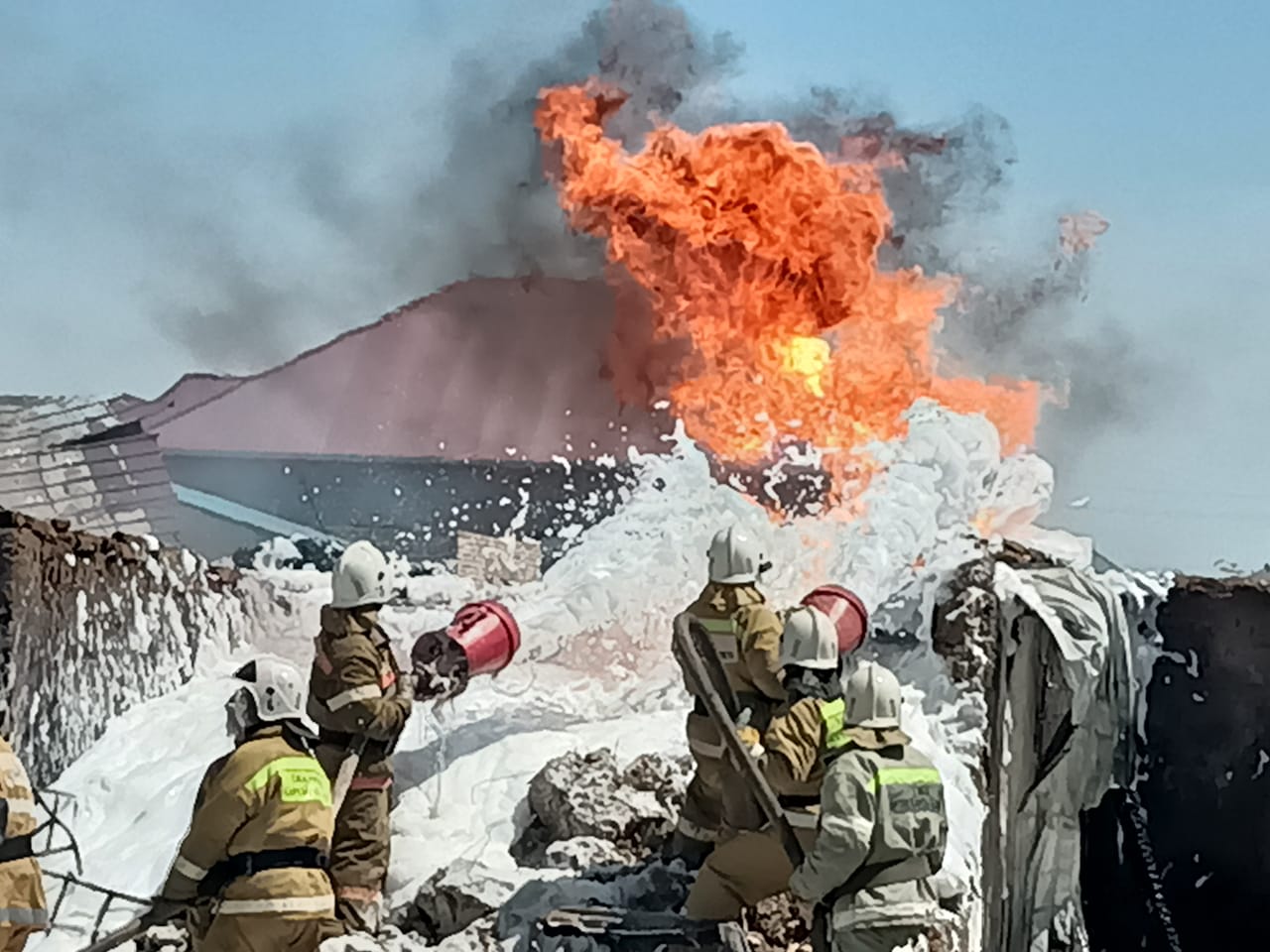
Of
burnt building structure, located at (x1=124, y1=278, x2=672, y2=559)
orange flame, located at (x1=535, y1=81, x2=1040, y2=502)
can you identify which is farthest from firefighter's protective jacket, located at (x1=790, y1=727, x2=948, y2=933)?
burnt building structure, located at (x1=124, y1=278, x2=672, y2=559)

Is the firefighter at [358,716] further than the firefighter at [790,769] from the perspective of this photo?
Yes

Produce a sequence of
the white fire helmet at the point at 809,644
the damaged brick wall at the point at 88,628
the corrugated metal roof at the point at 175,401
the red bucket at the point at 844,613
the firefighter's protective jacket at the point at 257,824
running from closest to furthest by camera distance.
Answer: the firefighter's protective jacket at the point at 257,824 → the white fire helmet at the point at 809,644 → the damaged brick wall at the point at 88,628 → the red bucket at the point at 844,613 → the corrugated metal roof at the point at 175,401

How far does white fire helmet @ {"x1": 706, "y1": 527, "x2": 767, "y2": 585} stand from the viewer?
6055 millimetres

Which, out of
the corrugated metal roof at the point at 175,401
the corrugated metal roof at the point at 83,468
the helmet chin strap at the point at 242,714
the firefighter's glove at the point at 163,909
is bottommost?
the firefighter's glove at the point at 163,909

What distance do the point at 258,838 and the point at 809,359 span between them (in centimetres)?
694

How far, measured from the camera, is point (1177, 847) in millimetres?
5812

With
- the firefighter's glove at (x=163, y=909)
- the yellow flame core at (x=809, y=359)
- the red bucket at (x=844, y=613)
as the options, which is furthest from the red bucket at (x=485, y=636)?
the yellow flame core at (x=809, y=359)

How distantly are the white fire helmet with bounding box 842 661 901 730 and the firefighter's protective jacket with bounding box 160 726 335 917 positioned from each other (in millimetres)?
1745

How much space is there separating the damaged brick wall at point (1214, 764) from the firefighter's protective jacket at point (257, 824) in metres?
3.69

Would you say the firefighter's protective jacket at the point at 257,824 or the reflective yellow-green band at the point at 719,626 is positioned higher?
the reflective yellow-green band at the point at 719,626

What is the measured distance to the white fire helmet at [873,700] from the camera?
443 cm

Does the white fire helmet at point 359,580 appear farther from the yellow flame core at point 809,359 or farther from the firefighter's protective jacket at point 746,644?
the yellow flame core at point 809,359

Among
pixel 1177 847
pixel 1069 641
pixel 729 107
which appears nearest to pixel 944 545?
pixel 1069 641

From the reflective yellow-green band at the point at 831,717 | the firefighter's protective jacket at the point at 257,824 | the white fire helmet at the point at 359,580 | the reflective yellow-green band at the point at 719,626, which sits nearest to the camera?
the firefighter's protective jacket at the point at 257,824
